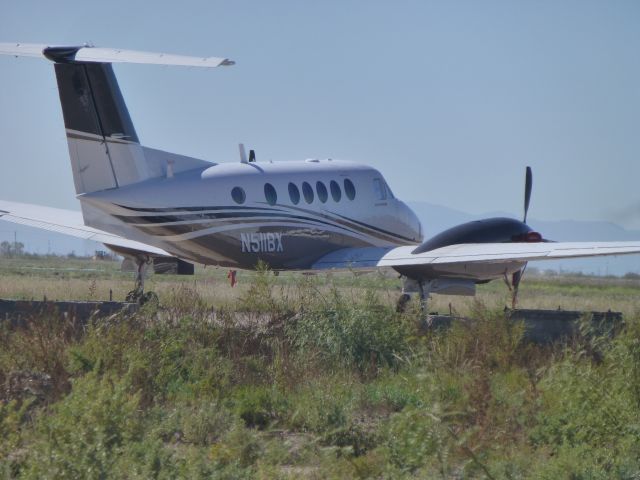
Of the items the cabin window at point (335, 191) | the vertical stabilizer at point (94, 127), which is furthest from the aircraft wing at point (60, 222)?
the cabin window at point (335, 191)

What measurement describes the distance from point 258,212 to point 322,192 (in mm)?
2695

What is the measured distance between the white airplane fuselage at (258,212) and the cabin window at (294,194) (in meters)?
0.02

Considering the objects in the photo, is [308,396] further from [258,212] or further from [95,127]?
[258,212]

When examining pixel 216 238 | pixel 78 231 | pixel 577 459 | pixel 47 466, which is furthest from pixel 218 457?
pixel 78 231

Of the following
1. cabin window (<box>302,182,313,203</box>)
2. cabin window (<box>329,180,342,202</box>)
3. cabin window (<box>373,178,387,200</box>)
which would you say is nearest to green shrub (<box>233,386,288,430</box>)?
cabin window (<box>302,182,313,203</box>)

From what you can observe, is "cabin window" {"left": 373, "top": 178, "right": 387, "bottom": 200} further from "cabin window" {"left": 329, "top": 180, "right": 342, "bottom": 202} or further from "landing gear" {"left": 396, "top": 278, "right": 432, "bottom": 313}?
"landing gear" {"left": 396, "top": 278, "right": 432, "bottom": 313}

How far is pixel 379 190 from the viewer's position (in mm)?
28875

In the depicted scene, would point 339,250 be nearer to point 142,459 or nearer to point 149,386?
point 149,386

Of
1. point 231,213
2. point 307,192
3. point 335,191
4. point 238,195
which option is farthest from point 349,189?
point 231,213

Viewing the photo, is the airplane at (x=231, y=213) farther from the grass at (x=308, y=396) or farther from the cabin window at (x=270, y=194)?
the grass at (x=308, y=396)

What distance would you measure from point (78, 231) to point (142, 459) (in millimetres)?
16105

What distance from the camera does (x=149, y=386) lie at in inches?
521

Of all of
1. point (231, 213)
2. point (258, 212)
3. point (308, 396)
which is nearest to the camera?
point (308, 396)

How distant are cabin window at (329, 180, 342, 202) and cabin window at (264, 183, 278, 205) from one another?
2.47 meters
